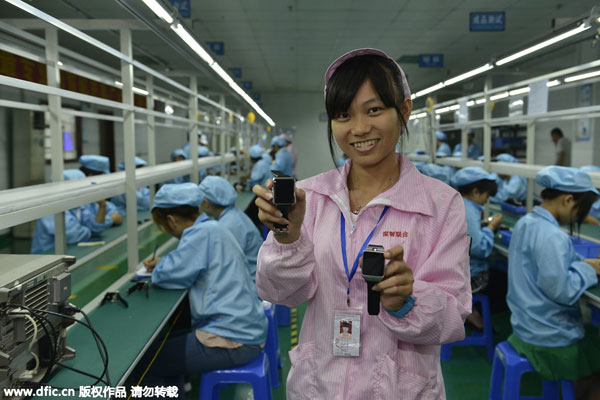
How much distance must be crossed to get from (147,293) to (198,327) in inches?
12.8

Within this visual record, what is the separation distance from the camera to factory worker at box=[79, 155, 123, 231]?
3.80 meters

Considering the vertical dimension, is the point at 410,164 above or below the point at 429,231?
above

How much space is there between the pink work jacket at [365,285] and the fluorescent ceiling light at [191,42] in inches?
71.5

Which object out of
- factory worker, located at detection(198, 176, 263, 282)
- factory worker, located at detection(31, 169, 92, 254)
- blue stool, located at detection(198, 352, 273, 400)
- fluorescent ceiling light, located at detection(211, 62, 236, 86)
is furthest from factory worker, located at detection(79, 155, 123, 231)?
blue stool, located at detection(198, 352, 273, 400)

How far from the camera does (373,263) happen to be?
0.84 m

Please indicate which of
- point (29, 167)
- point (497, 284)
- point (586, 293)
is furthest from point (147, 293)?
point (29, 167)

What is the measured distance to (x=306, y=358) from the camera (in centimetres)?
111

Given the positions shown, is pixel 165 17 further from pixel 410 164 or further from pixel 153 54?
pixel 153 54

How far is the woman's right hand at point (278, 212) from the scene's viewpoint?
92 centimetres

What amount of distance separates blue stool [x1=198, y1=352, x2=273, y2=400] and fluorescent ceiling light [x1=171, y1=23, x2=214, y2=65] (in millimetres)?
1902

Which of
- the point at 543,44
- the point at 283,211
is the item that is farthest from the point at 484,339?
the point at 283,211

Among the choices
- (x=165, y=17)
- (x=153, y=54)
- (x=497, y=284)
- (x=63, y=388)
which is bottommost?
(x=497, y=284)

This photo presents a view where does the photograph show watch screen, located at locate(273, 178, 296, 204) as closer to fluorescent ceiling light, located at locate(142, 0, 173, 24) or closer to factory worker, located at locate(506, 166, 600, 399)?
fluorescent ceiling light, located at locate(142, 0, 173, 24)

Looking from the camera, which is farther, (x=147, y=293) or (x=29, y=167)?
(x=29, y=167)
